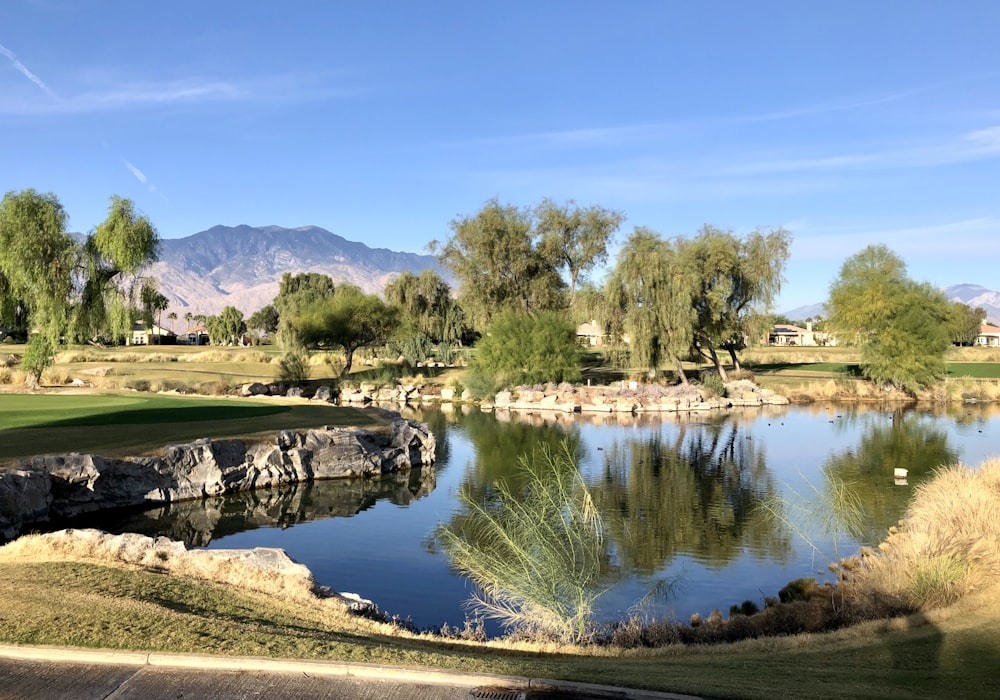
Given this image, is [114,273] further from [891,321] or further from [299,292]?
[299,292]

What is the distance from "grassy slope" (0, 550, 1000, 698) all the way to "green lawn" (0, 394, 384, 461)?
1166 centimetres

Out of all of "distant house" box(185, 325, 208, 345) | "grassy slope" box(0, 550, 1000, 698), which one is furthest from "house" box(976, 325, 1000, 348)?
"grassy slope" box(0, 550, 1000, 698)

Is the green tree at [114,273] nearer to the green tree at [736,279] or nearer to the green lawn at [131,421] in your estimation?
the green lawn at [131,421]

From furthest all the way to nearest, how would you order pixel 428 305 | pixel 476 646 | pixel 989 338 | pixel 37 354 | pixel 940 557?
pixel 989 338 → pixel 428 305 → pixel 37 354 → pixel 940 557 → pixel 476 646

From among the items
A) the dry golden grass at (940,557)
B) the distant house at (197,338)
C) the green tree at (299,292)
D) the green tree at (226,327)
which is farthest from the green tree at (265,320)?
the dry golden grass at (940,557)

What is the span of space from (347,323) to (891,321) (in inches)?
1568

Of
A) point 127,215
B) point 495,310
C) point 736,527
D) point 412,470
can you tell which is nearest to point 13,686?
point 736,527

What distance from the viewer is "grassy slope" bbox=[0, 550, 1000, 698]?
7.57 meters

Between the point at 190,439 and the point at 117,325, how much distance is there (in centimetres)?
1916

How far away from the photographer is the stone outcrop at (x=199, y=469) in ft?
58.3

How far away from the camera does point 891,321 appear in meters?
56.1

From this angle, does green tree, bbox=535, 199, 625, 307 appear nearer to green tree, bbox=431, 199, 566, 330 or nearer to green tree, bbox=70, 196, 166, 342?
green tree, bbox=431, 199, 566, 330

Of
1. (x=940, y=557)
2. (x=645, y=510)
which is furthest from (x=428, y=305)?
(x=940, y=557)

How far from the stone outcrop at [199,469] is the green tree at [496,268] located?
116 ft
